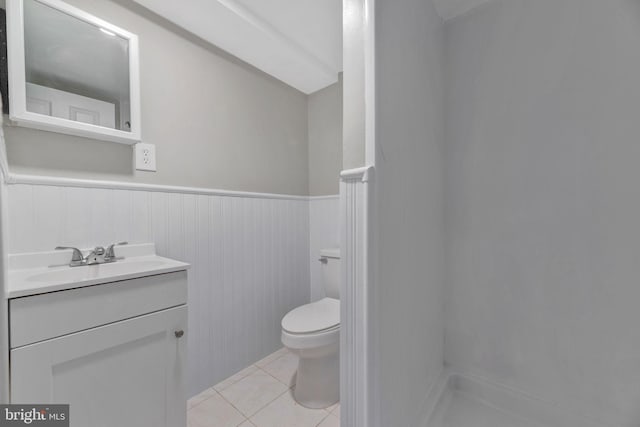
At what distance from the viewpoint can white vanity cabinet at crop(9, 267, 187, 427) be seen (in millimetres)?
680

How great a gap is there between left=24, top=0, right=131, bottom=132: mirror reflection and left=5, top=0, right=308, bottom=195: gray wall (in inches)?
3.6

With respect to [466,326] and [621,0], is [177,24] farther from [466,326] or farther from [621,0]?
[466,326]

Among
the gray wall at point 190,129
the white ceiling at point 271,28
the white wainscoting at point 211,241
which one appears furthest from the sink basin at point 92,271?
the white ceiling at point 271,28

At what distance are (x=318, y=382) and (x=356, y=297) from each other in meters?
0.90

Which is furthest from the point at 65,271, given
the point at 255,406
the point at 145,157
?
the point at 255,406

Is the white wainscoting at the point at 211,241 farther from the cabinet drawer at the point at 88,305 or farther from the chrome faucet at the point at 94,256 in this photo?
the cabinet drawer at the point at 88,305

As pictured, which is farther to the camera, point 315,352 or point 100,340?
point 315,352

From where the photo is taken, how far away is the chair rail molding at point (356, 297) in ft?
2.23

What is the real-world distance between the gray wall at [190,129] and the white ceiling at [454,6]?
3.76 feet

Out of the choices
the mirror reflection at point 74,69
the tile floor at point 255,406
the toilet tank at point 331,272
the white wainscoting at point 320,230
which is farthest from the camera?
the white wainscoting at point 320,230

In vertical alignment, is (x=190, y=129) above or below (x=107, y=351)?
above

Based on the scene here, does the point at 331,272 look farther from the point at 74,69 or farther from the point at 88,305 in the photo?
the point at 74,69

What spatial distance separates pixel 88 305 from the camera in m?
0.77

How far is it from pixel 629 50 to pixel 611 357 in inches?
48.6
